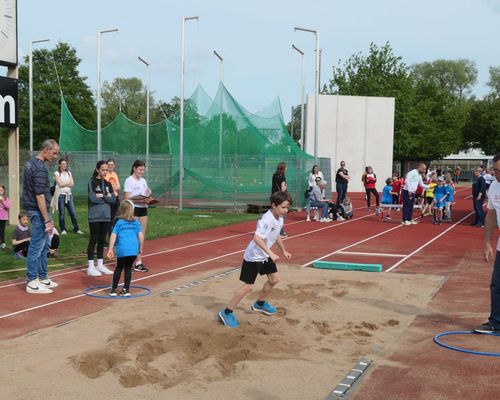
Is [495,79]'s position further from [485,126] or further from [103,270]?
[103,270]

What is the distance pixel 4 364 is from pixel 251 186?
60.8 ft

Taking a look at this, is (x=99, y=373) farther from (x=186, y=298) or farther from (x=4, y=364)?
(x=186, y=298)

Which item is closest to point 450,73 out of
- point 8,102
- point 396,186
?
point 396,186

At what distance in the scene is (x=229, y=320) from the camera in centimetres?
645

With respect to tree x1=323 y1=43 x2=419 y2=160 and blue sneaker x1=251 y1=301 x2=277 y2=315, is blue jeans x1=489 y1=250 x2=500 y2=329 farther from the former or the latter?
tree x1=323 y1=43 x2=419 y2=160

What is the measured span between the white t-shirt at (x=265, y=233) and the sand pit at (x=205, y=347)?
747 millimetres

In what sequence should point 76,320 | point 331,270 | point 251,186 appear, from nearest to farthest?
point 76,320
point 331,270
point 251,186

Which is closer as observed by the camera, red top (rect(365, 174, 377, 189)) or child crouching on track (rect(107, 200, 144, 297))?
child crouching on track (rect(107, 200, 144, 297))

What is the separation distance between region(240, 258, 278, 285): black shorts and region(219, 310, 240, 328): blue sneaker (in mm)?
417

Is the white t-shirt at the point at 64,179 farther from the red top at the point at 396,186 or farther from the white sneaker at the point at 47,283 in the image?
the red top at the point at 396,186

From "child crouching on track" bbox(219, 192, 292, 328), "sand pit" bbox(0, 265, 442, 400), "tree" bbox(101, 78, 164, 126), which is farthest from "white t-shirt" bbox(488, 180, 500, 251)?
"tree" bbox(101, 78, 164, 126)

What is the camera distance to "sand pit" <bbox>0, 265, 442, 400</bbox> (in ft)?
15.2

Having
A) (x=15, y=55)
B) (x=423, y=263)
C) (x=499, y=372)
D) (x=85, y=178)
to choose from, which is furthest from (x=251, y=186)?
(x=499, y=372)

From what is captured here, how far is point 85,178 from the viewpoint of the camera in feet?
85.2
